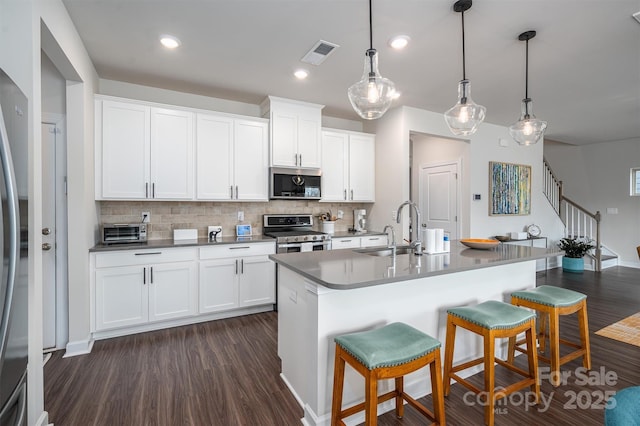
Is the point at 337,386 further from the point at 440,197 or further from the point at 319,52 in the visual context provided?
the point at 440,197

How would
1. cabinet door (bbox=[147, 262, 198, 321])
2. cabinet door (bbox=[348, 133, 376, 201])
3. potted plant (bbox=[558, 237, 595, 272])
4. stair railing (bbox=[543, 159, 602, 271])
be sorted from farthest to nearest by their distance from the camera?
1. stair railing (bbox=[543, 159, 602, 271])
2. potted plant (bbox=[558, 237, 595, 272])
3. cabinet door (bbox=[348, 133, 376, 201])
4. cabinet door (bbox=[147, 262, 198, 321])

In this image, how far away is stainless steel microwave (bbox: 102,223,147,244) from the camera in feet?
10.5

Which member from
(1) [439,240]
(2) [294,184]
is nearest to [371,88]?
(1) [439,240]

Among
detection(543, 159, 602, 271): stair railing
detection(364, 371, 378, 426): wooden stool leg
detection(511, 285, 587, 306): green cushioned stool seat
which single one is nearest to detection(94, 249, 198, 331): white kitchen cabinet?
detection(364, 371, 378, 426): wooden stool leg

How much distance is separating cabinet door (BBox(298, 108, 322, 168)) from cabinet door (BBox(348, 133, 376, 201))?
63 cm

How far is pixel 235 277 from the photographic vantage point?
357 centimetres

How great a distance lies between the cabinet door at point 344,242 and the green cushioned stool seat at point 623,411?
3.45 metres

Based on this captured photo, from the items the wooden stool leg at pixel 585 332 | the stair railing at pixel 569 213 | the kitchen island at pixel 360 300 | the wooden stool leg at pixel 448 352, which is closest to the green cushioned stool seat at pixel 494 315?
the wooden stool leg at pixel 448 352

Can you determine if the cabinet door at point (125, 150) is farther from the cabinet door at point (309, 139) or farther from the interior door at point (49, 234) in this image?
the cabinet door at point (309, 139)

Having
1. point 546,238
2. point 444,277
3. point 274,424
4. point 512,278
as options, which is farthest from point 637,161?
point 274,424

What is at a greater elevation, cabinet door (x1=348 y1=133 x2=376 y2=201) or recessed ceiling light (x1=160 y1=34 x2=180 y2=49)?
recessed ceiling light (x1=160 y1=34 x2=180 y2=49)

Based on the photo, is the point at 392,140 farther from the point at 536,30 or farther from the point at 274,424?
the point at 274,424

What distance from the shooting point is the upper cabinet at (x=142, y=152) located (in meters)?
3.21

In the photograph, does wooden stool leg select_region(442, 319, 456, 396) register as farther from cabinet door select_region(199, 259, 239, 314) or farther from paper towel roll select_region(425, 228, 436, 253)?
cabinet door select_region(199, 259, 239, 314)
